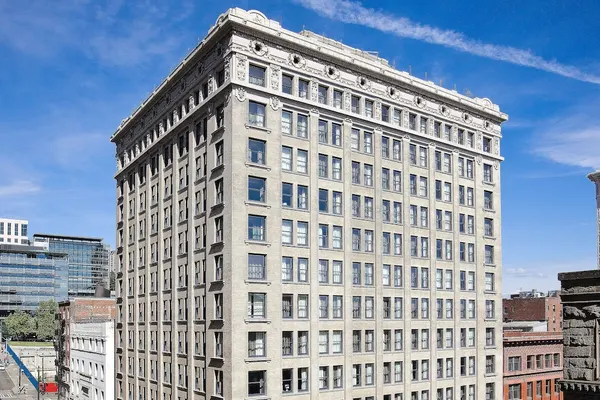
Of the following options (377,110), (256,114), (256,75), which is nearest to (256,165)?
(256,114)

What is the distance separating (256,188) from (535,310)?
3765 inches

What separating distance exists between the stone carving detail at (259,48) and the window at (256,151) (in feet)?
24.2

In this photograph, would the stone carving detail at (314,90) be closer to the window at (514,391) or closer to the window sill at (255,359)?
the window sill at (255,359)

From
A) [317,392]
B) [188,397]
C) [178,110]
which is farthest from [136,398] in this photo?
[178,110]

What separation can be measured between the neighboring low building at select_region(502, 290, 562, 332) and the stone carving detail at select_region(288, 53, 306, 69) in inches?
3536

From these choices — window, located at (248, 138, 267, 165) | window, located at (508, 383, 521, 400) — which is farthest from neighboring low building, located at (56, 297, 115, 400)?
window, located at (508, 383, 521, 400)

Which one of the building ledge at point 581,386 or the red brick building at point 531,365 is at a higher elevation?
the building ledge at point 581,386

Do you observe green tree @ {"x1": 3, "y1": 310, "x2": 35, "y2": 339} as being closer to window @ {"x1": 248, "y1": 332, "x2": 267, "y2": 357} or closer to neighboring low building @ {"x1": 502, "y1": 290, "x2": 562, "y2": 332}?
neighboring low building @ {"x1": 502, "y1": 290, "x2": 562, "y2": 332}

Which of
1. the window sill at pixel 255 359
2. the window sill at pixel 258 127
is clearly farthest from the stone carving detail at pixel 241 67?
the window sill at pixel 255 359

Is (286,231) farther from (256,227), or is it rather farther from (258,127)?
(258,127)

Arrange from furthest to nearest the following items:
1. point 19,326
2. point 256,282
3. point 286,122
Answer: point 19,326 → point 286,122 → point 256,282

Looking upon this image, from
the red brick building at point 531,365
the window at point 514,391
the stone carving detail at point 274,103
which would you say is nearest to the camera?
the stone carving detail at point 274,103

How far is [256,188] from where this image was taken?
5312 cm

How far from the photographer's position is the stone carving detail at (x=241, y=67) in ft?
173
